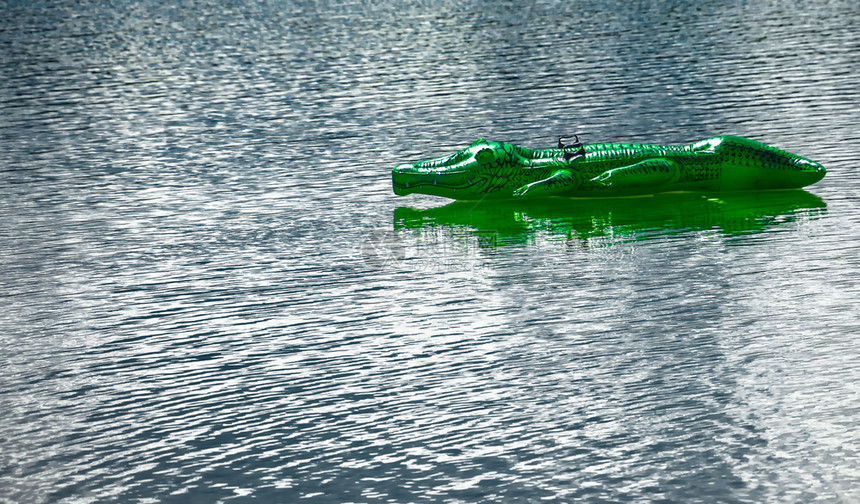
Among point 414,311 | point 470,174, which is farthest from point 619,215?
point 414,311

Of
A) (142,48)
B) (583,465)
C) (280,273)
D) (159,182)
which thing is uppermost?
(142,48)

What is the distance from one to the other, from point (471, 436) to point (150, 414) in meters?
2.79

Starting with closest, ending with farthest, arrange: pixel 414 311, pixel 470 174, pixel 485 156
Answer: pixel 414 311 → pixel 485 156 → pixel 470 174

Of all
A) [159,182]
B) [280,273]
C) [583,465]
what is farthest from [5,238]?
[583,465]

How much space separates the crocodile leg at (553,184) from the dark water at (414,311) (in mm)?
322

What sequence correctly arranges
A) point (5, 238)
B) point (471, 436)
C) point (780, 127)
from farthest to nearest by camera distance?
point (780, 127)
point (5, 238)
point (471, 436)

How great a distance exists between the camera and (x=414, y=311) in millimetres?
11516

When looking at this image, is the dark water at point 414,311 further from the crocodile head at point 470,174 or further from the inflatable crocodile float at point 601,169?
the crocodile head at point 470,174

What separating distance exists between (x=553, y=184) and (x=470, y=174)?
1166 mm

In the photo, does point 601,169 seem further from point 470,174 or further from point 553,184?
point 470,174

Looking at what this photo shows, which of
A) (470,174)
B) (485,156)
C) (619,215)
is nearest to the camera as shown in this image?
(619,215)

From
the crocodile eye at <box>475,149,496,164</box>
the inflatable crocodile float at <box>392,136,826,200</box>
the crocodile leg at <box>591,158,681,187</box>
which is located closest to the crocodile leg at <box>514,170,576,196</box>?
the inflatable crocodile float at <box>392,136,826,200</box>

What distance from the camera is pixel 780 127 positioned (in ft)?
63.4

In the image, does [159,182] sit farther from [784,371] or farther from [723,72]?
[723,72]
